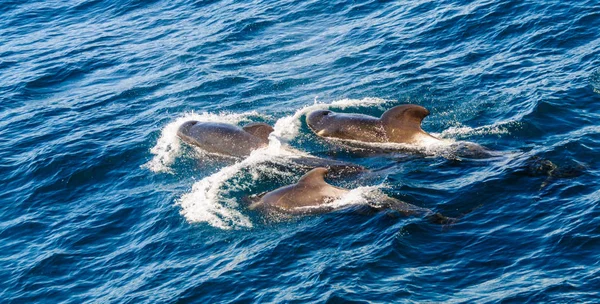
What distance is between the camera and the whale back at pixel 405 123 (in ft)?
71.8

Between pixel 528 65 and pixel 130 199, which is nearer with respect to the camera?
pixel 130 199

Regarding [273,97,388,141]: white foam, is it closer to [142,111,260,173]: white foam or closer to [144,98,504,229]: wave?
[144,98,504,229]: wave

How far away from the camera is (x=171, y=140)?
83.9 ft

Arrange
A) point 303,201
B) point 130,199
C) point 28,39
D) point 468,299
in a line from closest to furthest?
point 468,299
point 303,201
point 130,199
point 28,39

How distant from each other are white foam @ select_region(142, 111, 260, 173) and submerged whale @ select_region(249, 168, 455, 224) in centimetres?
506

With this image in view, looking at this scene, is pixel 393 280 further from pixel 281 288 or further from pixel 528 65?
pixel 528 65

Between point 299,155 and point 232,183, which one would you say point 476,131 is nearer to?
Result: point 299,155

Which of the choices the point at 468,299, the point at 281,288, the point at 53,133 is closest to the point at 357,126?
the point at 281,288

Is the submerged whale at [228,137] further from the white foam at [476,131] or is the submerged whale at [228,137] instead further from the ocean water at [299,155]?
the white foam at [476,131]

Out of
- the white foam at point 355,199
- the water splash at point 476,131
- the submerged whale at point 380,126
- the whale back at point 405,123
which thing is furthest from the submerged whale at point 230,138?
the water splash at point 476,131

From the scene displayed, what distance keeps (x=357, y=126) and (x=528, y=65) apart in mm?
6829

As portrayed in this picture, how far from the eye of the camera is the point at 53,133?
28.4 meters

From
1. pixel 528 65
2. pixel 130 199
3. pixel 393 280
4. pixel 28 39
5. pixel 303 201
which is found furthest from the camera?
pixel 28 39

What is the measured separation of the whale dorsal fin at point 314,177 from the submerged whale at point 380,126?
324cm
